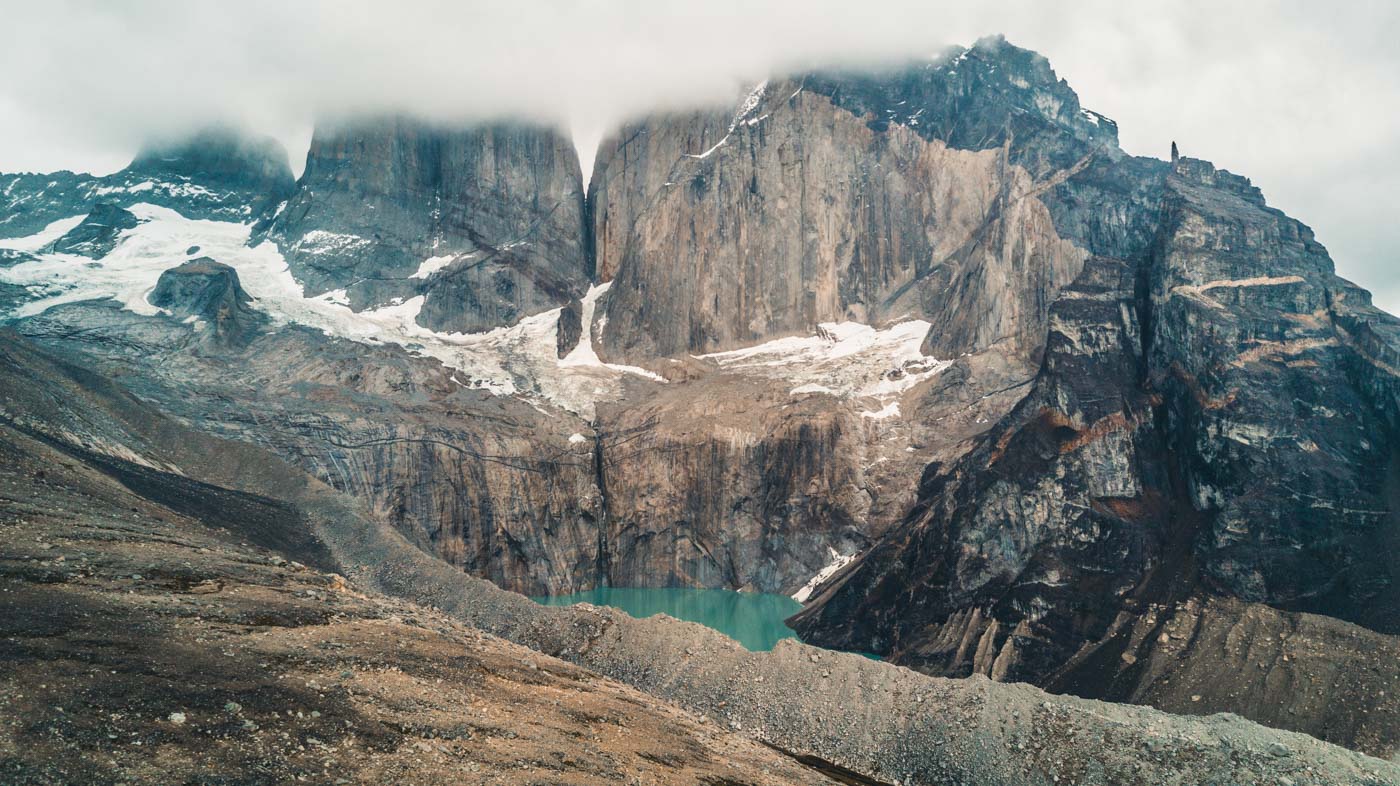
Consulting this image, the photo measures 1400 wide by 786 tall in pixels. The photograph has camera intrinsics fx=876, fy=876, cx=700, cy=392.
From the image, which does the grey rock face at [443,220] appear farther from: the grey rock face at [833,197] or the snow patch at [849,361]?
the snow patch at [849,361]

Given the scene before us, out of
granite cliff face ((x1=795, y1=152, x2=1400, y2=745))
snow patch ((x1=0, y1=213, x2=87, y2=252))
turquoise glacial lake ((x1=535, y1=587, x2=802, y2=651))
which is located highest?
snow patch ((x1=0, y1=213, x2=87, y2=252))

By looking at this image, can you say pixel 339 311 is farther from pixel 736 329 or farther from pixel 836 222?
pixel 836 222

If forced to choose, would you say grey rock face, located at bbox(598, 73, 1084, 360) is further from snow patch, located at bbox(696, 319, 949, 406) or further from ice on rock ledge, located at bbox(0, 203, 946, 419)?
ice on rock ledge, located at bbox(0, 203, 946, 419)

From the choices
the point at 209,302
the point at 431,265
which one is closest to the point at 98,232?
the point at 209,302

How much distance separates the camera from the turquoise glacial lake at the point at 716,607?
2763 inches

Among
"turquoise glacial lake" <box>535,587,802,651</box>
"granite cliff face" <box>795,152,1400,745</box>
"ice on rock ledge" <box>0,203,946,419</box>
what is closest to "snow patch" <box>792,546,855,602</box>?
"turquoise glacial lake" <box>535,587,802,651</box>

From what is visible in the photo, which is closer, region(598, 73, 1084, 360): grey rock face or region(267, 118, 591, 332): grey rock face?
region(598, 73, 1084, 360): grey rock face

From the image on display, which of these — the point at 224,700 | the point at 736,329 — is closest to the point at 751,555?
the point at 736,329

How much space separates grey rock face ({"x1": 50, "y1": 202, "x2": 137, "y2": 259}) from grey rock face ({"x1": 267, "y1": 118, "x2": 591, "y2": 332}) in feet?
63.3

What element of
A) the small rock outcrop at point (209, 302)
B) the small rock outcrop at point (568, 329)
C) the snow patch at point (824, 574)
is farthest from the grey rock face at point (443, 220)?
the snow patch at point (824, 574)

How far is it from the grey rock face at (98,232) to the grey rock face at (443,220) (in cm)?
1928

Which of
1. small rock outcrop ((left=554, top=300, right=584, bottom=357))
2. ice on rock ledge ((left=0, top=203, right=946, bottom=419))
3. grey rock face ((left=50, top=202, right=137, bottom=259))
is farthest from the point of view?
grey rock face ((left=50, top=202, right=137, bottom=259))

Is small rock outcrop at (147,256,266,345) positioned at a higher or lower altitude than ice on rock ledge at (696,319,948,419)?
lower

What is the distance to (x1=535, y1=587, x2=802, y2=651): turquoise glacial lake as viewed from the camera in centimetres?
7019
